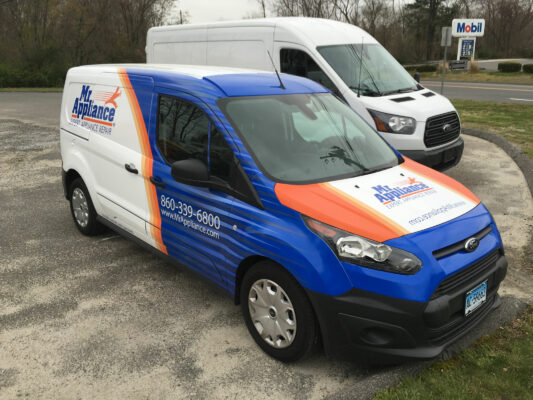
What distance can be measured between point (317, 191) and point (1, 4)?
129 ft

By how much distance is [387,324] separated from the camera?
2.82 m

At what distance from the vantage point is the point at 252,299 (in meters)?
3.40

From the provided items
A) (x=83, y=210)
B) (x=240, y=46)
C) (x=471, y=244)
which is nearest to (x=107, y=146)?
(x=83, y=210)

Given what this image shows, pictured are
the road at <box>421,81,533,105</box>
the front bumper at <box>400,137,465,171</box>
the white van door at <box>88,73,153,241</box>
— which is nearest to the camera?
the white van door at <box>88,73,153,241</box>

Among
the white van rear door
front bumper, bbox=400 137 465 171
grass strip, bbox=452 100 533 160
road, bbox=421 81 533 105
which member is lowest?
grass strip, bbox=452 100 533 160

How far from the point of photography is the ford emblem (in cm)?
311

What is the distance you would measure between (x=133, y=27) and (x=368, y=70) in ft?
121

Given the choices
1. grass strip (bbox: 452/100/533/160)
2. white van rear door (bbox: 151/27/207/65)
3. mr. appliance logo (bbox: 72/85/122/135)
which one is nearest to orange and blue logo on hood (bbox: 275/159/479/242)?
mr. appliance logo (bbox: 72/85/122/135)

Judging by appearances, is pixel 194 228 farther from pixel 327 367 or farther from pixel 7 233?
pixel 7 233

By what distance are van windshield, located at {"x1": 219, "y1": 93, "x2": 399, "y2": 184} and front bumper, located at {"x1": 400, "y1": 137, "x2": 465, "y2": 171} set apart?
2.83 metres

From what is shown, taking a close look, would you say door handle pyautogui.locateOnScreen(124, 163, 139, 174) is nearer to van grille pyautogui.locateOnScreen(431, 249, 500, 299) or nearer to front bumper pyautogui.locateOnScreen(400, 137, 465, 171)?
van grille pyautogui.locateOnScreen(431, 249, 500, 299)

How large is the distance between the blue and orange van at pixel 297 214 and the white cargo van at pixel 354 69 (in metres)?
2.80

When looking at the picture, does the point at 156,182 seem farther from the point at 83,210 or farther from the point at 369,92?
the point at 369,92

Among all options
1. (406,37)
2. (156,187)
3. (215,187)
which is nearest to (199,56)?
(156,187)
